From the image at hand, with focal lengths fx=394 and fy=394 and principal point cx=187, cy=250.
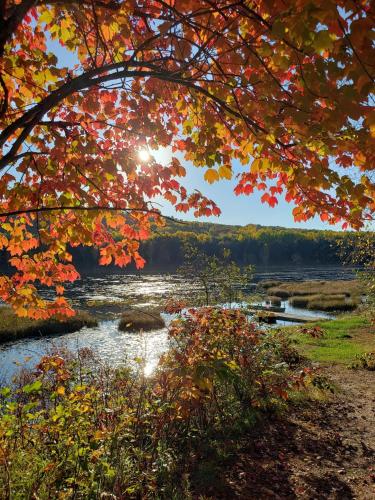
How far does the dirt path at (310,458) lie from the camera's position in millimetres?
4764

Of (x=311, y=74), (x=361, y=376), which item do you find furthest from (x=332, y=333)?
(x=311, y=74)

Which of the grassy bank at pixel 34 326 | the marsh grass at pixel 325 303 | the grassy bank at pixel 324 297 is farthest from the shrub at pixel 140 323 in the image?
the marsh grass at pixel 325 303

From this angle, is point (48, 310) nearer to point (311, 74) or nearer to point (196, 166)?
point (196, 166)

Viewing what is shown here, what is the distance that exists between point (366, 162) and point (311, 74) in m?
1.49

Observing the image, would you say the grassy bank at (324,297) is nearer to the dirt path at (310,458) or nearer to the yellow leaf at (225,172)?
the dirt path at (310,458)

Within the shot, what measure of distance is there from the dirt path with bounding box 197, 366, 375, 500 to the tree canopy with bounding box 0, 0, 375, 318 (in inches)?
127

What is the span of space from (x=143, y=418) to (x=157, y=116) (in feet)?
13.6

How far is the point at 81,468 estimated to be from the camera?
3938 millimetres

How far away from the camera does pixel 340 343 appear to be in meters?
15.5

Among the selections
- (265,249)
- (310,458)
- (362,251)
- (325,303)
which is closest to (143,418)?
(310,458)

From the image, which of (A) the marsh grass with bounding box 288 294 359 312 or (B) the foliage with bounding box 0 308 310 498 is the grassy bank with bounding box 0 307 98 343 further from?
(A) the marsh grass with bounding box 288 294 359 312

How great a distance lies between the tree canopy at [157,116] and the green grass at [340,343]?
707 cm

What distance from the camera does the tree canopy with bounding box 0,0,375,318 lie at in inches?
118

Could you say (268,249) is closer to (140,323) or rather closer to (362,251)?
(140,323)
